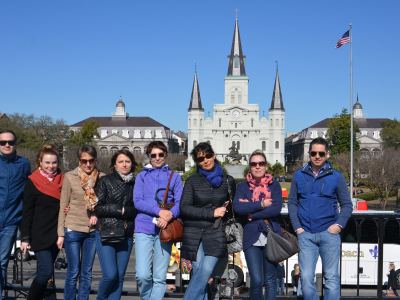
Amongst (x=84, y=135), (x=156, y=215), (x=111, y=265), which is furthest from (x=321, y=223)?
(x=84, y=135)

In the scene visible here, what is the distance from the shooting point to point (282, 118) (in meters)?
83.0

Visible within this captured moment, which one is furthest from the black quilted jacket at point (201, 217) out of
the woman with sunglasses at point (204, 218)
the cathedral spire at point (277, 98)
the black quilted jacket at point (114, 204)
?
the cathedral spire at point (277, 98)

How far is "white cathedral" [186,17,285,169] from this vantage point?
83312 millimetres

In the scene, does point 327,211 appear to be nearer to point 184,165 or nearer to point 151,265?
point 151,265

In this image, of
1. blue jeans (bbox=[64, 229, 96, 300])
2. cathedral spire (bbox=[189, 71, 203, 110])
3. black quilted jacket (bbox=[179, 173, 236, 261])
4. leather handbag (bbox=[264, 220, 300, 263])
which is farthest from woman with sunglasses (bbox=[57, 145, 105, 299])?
cathedral spire (bbox=[189, 71, 203, 110])

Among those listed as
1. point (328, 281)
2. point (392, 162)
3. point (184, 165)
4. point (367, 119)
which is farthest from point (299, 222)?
point (367, 119)

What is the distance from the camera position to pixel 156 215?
14.9 ft

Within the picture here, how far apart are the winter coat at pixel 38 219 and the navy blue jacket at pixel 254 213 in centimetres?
240

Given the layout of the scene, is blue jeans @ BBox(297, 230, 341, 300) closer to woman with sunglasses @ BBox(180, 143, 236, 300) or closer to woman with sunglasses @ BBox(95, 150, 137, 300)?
woman with sunglasses @ BBox(180, 143, 236, 300)

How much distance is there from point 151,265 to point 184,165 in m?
76.7

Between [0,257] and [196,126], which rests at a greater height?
[196,126]

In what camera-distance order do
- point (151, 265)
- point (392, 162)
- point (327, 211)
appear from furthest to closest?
point (392, 162)
point (151, 265)
point (327, 211)

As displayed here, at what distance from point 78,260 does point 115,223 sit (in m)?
0.82

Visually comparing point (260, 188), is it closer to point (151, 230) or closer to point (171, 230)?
point (171, 230)
